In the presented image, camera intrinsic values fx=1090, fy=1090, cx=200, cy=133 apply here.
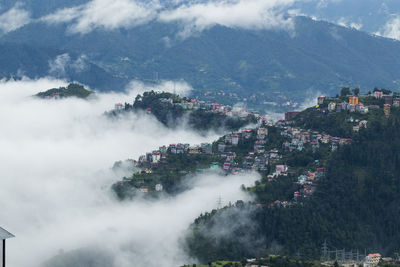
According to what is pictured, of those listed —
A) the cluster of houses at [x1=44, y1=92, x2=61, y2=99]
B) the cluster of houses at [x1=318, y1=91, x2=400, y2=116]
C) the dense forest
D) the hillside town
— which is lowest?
the dense forest

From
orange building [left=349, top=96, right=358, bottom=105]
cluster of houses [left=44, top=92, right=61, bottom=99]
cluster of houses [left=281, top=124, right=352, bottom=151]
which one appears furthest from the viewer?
cluster of houses [left=44, top=92, right=61, bottom=99]

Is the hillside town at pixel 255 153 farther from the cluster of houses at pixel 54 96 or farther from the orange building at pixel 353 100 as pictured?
the cluster of houses at pixel 54 96

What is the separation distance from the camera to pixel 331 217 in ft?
278

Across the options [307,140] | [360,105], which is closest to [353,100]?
[360,105]

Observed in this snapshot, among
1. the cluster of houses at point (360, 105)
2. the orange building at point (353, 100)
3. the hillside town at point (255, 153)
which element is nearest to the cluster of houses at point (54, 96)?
the hillside town at point (255, 153)

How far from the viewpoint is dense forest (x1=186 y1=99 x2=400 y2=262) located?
81.0 metres

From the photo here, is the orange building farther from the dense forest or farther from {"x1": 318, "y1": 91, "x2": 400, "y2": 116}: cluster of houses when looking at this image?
the dense forest

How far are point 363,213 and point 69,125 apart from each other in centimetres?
7334

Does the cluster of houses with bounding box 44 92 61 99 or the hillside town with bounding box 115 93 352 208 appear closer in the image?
→ the hillside town with bounding box 115 93 352 208

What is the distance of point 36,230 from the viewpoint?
329 feet

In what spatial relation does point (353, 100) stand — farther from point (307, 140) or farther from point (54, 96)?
point (54, 96)

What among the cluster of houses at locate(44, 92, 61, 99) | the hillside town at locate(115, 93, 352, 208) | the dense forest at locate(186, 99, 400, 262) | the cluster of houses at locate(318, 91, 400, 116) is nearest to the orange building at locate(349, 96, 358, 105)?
the cluster of houses at locate(318, 91, 400, 116)

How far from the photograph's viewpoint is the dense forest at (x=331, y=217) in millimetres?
81000

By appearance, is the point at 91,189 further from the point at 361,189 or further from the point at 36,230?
the point at 361,189
